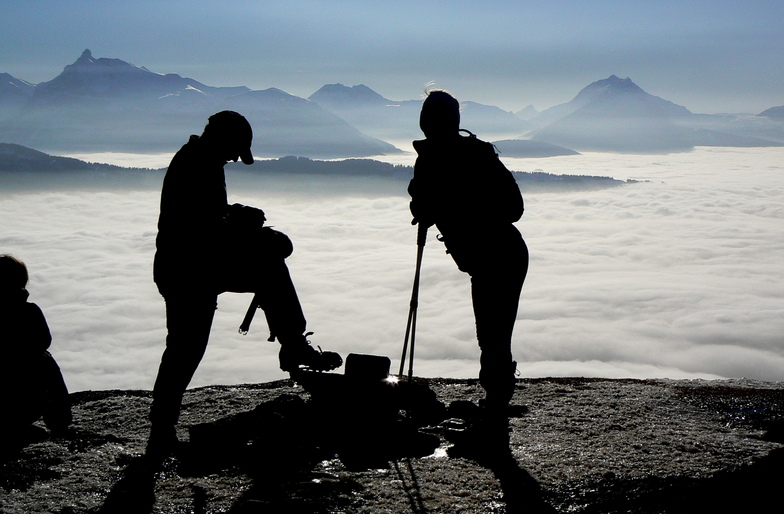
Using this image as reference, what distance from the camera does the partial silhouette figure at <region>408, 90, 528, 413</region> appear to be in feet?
15.2

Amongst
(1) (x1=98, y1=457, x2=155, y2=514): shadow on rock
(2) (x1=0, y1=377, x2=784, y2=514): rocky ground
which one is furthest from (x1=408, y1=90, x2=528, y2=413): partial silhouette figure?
(1) (x1=98, y1=457, x2=155, y2=514): shadow on rock

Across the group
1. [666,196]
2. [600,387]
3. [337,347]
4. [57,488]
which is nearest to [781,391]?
[600,387]

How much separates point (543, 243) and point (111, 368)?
303ft

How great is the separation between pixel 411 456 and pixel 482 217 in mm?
1869

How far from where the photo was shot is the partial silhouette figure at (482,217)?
15.2 feet

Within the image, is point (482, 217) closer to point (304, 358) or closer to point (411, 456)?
point (411, 456)

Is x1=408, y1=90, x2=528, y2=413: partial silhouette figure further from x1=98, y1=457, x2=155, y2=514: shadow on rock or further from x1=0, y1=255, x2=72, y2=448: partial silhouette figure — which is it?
x1=0, y1=255, x2=72, y2=448: partial silhouette figure

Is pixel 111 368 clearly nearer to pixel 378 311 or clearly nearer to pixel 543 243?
pixel 378 311

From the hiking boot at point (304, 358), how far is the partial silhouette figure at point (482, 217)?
150 centimetres

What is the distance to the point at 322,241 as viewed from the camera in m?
161

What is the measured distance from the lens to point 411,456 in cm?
464

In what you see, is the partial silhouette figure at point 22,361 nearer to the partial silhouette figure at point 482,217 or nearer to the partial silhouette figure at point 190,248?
the partial silhouette figure at point 190,248

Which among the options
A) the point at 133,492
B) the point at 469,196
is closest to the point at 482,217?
the point at 469,196

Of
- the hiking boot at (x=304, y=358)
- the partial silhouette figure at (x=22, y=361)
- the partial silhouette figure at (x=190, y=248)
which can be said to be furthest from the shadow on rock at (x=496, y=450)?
the partial silhouette figure at (x=22, y=361)
